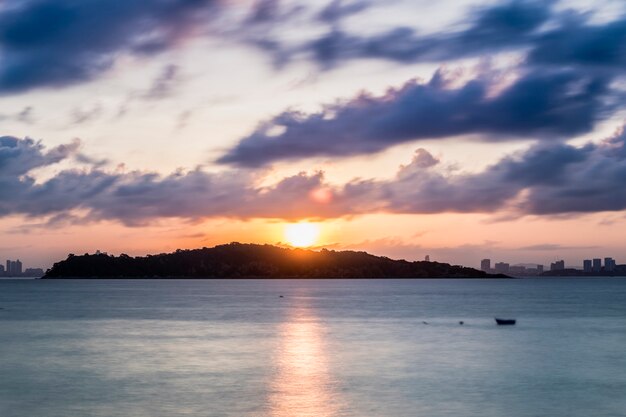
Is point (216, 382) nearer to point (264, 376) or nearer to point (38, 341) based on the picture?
point (264, 376)

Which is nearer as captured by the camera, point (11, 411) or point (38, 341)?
point (11, 411)

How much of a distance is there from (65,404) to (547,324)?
88483 mm

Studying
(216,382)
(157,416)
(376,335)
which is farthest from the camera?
(376,335)

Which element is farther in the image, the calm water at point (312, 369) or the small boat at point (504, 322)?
the small boat at point (504, 322)

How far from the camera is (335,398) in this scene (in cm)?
5003

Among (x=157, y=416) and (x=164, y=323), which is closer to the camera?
(x=157, y=416)

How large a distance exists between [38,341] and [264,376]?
141 feet

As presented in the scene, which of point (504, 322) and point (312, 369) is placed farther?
point (504, 322)

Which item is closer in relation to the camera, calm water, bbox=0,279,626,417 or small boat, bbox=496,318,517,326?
calm water, bbox=0,279,626,417

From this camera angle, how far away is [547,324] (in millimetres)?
119188

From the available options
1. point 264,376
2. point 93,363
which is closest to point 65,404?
point 264,376

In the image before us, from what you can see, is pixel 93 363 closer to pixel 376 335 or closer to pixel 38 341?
pixel 38 341

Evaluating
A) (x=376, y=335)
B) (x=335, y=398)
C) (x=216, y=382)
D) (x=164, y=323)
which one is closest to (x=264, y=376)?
(x=216, y=382)

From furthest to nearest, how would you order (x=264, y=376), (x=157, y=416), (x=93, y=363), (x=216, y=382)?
(x=93, y=363)
(x=264, y=376)
(x=216, y=382)
(x=157, y=416)
